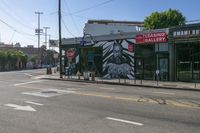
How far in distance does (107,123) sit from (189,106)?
482 cm

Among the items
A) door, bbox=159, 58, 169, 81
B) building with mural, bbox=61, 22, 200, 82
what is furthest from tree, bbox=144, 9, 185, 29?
door, bbox=159, 58, 169, 81

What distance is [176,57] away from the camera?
33094 millimetres

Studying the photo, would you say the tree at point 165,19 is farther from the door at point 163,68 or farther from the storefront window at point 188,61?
the storefront window at point 188,61

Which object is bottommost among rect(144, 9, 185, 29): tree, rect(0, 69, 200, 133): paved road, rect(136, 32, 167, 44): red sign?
rect(0, 69, 200, 133): paved road

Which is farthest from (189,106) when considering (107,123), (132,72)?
(132,72)

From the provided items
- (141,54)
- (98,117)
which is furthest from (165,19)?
(98,117)

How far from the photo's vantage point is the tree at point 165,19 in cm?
6394

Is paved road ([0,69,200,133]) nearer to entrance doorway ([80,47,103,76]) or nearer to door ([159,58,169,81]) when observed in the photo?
door ([159,58,169,81])

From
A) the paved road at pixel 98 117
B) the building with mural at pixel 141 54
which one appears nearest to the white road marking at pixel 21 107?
the paved road at pixel 98 117

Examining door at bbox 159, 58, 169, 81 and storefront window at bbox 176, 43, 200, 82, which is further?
door at bbox 159, 58, 169, 81

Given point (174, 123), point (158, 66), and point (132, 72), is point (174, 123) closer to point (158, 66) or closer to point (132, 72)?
point (158, 66)

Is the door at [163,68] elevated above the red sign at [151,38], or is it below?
below

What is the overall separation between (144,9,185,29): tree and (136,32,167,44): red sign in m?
29.2

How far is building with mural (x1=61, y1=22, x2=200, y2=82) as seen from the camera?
104 feet
